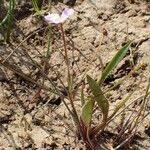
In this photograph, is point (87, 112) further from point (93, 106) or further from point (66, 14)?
point (66, 14)

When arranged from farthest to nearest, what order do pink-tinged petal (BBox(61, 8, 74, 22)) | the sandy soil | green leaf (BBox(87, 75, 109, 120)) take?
1. the sandy soil
2. green leaf (BBox(87, 75, 109, 120))
3. pink-tinged petal (BBox(61, 8, 74, 22))

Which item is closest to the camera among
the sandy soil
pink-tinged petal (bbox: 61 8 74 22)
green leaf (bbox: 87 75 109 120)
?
pink-tinged petal (bbox: 61 8 74 22)

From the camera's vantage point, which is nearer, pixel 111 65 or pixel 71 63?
pixel 111 65

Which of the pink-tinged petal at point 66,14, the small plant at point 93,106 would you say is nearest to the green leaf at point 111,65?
the small plant at point 93,106

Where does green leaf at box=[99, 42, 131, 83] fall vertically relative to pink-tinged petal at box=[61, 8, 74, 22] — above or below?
below

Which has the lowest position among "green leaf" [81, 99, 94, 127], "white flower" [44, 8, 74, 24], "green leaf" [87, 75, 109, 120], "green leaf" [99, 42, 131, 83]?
"green leaf" [81, 99, 94, 127]

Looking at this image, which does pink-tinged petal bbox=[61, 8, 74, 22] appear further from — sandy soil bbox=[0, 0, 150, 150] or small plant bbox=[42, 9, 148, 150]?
sandy soil bbox=[0, 0, 150, 150]

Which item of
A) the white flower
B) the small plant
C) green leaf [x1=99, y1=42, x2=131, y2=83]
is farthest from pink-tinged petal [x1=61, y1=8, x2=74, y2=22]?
green leaf [x1=99, y1=42, x2=131, y2=83]

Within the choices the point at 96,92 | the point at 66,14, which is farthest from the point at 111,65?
the point at 66,14

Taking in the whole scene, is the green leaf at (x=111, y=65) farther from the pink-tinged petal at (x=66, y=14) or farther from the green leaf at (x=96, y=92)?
the pink-tinged petal at (x=66, y=14)
